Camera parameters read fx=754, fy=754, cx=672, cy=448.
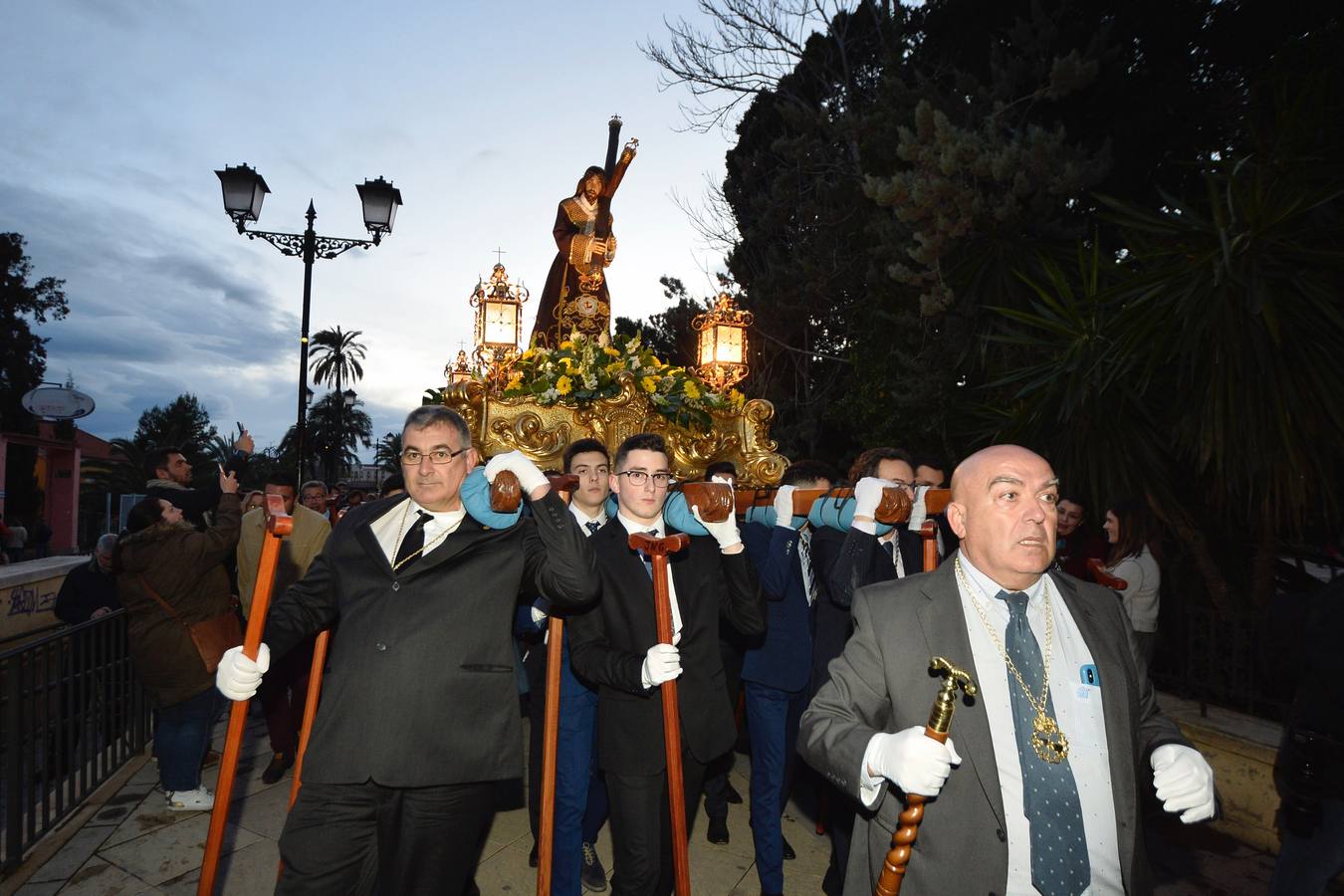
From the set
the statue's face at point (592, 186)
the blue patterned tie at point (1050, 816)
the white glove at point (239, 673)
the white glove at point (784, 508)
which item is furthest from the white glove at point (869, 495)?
the statue's face at point (592, 186)

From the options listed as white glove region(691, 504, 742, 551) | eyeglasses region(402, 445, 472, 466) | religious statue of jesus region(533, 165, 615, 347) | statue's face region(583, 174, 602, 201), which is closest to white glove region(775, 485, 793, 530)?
white glove region(691, 504, 742, 551)

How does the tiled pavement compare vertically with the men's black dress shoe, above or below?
below

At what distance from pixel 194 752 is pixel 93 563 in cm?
251

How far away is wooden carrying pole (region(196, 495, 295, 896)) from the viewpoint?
9.30 feet

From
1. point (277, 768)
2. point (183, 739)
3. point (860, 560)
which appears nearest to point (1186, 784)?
point (860, 560)

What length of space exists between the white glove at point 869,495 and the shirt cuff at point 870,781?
4.47 feet

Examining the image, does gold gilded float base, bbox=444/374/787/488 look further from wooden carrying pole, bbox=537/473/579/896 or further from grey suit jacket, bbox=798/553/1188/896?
grey suit jacket, bbox=798/553/1188/896

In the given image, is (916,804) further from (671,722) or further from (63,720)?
(63,720)

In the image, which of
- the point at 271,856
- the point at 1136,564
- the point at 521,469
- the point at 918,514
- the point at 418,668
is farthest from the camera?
the point at 1136,564

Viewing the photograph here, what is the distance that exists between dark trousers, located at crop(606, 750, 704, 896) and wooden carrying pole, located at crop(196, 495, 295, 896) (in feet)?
4.84

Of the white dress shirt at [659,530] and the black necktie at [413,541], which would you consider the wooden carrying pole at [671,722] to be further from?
the black necktie at [413,541]

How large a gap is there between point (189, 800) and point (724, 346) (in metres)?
6.20

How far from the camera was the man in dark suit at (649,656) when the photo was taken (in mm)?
3115

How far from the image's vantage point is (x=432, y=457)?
293 cm
